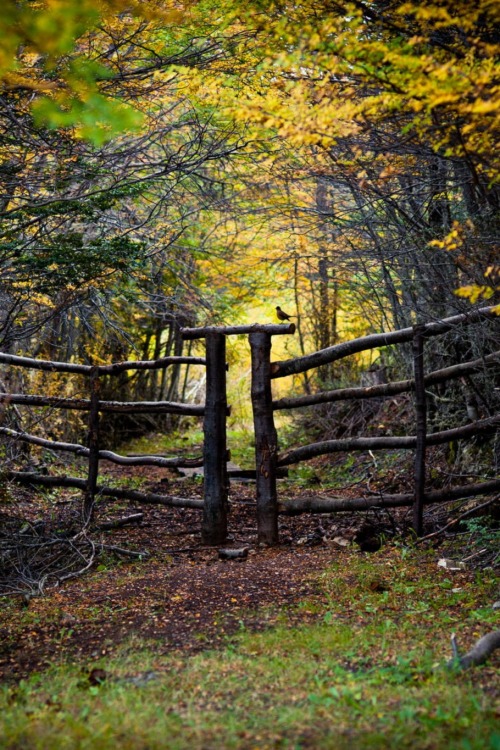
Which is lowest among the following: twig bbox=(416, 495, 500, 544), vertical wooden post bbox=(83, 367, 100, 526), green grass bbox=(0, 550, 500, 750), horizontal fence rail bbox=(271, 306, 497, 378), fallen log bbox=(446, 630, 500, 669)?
green grass bbox=(0, 550, 500, 750)

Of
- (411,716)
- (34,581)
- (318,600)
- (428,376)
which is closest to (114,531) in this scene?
(34,581)

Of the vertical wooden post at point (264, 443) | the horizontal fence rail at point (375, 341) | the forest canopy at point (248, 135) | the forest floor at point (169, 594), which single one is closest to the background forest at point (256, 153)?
the forest canopy at point (248, 135)

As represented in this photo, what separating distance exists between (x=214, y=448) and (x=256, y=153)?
2.37 metres

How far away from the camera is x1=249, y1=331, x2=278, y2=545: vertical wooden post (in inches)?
217

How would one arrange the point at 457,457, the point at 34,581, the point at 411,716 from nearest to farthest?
the point at 411,716
the point at 34,581
the point at 457,457

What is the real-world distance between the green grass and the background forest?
165 cm

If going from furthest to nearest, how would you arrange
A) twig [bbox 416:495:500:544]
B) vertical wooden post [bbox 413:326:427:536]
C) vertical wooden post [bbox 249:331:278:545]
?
vertical wooden post [bbox 249:331:278:545] → vertical wooden post [bbox 413:326:427:536] → twig [bbox 416:495:500:544]

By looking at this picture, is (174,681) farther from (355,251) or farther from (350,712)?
(355,251)

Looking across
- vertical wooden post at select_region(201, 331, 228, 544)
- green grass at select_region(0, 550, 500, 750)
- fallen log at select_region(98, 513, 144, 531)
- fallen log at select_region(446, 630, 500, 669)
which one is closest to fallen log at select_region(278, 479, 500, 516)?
vertical wooden post at select_region(201, 331, 228, 544)

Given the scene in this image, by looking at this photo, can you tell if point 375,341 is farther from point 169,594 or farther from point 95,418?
point 95,418

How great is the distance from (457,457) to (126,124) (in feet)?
16.1

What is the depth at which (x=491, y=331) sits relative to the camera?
16.5 ft

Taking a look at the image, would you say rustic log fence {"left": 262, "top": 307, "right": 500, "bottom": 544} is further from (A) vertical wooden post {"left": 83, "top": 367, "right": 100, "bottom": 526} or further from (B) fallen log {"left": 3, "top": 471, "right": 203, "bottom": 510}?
(A) vertical wooden post {"left": 83, "top": 367, "right": 100, "bottom": 526}

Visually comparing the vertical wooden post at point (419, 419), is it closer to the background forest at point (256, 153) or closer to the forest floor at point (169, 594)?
the background forest at point (256, 153)
